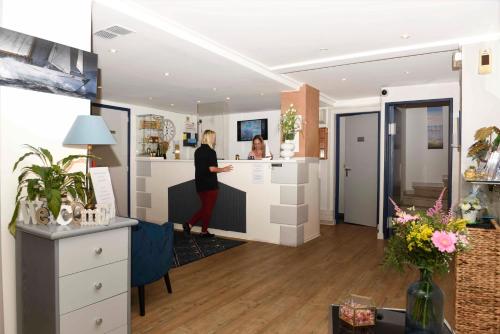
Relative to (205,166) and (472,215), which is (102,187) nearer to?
(472,215)

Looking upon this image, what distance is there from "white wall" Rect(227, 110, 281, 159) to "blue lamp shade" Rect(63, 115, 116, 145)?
6035 mm

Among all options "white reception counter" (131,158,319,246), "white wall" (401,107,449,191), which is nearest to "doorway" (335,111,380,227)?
"white wall" (401,107,449,191)

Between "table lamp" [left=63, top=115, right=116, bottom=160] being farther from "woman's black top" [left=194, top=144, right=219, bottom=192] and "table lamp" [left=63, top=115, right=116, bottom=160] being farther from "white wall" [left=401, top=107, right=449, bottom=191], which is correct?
"white wall" [left=401, top=107, right=449, bottom=191]

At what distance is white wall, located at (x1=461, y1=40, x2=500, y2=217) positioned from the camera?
3.15 metres

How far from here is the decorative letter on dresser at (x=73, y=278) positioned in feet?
5.98

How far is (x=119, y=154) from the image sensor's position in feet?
22.3

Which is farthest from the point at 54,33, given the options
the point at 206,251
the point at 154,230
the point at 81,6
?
the point at 206,251

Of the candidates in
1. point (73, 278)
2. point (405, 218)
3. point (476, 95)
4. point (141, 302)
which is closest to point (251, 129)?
point (476, 95)

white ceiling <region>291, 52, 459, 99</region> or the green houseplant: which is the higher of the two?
white ceiling <region>291, 52, 459, 99</region>

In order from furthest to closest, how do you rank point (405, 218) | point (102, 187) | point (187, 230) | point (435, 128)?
point (435, 128), point (187, 230), point (102, 187), point (405, 218)

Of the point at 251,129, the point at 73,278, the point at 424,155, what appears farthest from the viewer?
the point at 251,129

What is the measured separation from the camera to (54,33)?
224 centimetres

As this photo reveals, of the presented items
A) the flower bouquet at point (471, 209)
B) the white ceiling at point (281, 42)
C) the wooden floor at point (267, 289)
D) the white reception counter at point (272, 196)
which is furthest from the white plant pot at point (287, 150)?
the flower bouquet at point (471, 209)

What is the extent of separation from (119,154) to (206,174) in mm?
2504
